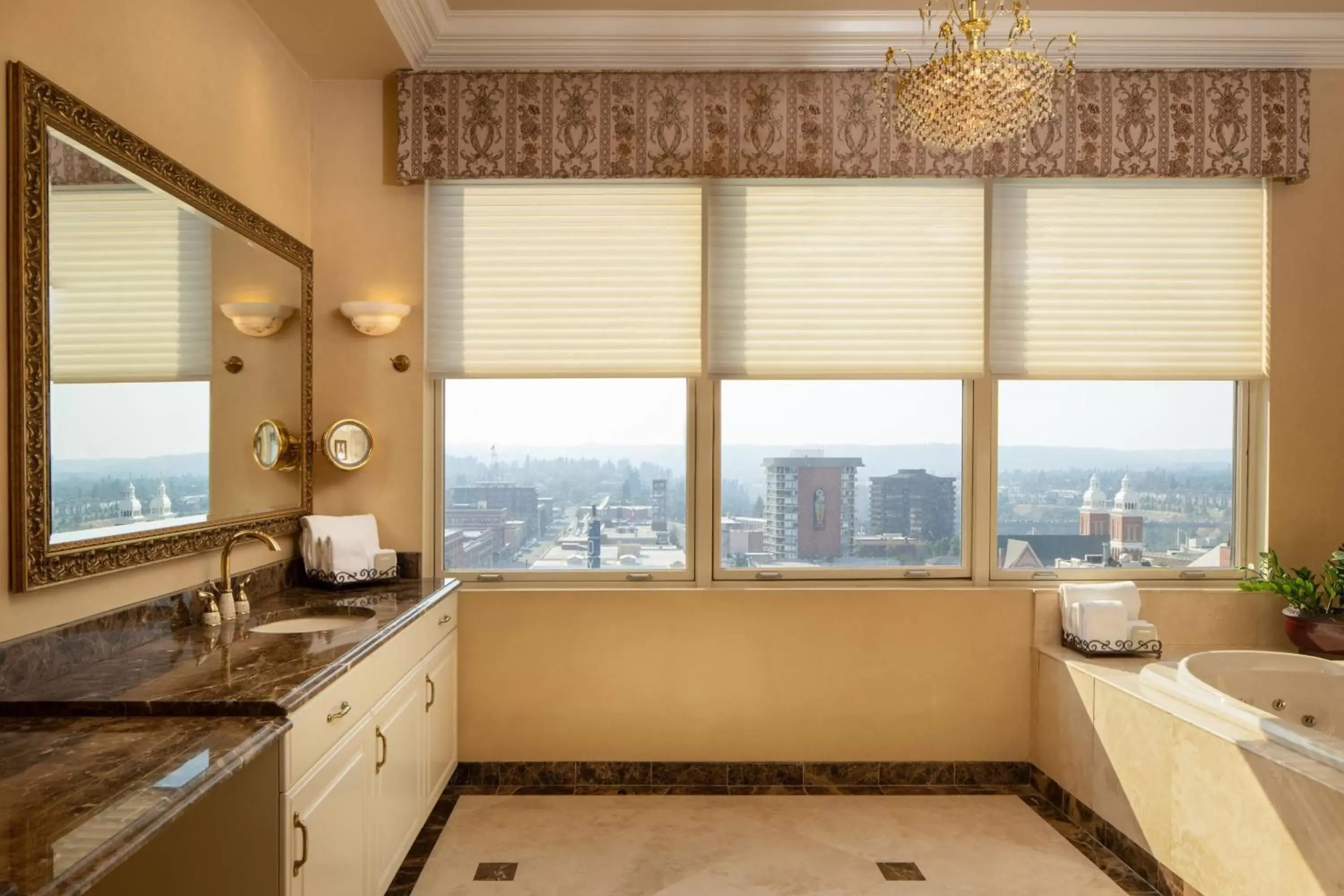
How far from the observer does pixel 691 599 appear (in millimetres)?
3406

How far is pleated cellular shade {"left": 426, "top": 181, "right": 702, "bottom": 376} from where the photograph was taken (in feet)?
11.3

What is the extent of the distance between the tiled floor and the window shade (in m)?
1.68

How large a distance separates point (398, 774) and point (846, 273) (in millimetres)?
2426

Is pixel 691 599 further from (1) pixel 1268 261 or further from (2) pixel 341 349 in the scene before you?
(1) pixel 1268 261

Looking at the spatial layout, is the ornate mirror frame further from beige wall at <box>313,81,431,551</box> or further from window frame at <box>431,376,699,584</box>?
window frame at <box>431,376,699,584</box>

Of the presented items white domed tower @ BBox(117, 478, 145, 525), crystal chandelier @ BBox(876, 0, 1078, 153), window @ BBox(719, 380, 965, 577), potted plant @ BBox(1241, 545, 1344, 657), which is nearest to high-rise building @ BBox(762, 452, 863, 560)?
window @ BBox(719, 380, 965, 577)

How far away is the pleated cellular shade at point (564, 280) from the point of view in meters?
3.44

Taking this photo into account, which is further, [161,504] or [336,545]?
[336,545]

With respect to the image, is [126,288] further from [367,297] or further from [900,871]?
[900,871]

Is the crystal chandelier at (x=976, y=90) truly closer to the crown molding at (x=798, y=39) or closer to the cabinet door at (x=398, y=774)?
the crown molding at (x=798, y=39)

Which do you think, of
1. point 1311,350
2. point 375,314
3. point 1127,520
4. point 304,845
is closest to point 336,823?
point 304,845

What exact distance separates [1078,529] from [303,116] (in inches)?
138

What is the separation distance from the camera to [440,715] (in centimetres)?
309

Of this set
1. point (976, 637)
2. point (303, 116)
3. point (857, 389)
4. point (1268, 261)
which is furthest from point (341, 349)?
point (1268, 261)
